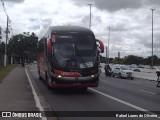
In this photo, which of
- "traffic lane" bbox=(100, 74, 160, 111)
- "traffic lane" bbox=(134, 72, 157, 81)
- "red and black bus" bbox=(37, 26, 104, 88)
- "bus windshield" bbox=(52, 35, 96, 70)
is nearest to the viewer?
"traffic lane" bbox=(100, 74, 160, 111)

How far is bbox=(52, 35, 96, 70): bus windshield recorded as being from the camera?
18641 millimetres

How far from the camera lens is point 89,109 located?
13.2 meters

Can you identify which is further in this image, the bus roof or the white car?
the white car

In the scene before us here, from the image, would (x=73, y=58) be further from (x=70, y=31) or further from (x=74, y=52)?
(x=70, y=31)

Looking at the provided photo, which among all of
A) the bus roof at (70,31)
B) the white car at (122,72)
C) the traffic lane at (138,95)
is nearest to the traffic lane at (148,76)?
the white car at (122,72)

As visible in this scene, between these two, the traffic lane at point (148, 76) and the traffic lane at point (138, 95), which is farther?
the traffic lane at point (148, 76)

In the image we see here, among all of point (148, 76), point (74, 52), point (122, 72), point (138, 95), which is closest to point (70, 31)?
point (74, 52)

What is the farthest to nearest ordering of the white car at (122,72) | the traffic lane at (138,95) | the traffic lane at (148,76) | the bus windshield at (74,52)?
the white car at (122,72) → the traffic lane at (148,76) → the bus windshield at (74,52) → the traffic lane at (138,95)

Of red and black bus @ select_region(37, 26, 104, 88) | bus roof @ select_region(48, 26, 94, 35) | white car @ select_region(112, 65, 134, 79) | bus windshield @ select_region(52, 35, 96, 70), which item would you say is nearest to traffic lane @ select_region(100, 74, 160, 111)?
red and black bus @ select_region(37, 26, 104, 88)

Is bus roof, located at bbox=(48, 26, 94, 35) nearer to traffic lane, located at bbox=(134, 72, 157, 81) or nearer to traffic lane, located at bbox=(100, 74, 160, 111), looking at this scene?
traffic lane, located at bbox=(100, 74, 160, 111)

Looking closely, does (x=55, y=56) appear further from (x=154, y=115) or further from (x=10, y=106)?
(x=154, y=115)

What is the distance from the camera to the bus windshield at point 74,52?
1864cm

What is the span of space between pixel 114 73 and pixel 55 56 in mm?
26825

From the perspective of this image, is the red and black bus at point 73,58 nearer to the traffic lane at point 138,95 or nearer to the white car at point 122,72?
the traffic lane at point 138,95
